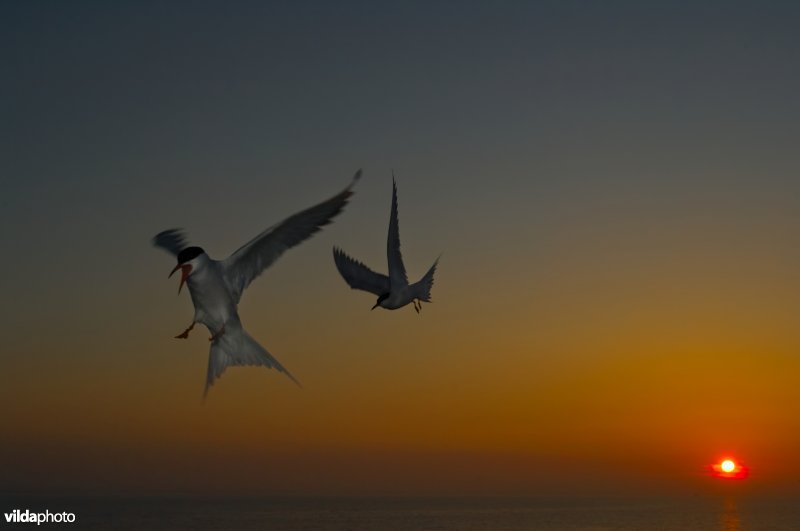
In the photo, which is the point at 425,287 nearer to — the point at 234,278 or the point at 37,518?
the point at 234,278

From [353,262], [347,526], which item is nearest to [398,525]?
[347,526]

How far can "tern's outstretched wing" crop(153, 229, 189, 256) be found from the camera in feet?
53.5

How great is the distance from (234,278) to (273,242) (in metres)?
0.75

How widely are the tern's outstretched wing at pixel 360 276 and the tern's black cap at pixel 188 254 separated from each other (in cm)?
1440

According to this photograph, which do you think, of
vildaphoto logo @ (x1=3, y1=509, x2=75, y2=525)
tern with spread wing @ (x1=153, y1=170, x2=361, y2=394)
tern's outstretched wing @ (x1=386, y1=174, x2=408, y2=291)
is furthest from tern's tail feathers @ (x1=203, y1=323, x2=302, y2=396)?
vildaphoto logo @ (x1=3, y1=509, x2=75, y2=525)

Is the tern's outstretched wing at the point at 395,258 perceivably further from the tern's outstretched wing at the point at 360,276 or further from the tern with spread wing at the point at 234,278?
the tern with spread wing at the point at 234,278

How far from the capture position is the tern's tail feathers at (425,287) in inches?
1022

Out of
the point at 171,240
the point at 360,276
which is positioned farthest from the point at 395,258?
the point at 171,240

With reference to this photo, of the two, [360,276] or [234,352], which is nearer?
[234,352]

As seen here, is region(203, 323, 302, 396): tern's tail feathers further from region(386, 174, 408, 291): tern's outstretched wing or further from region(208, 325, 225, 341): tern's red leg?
region(386, 174, 408, 291): tern's outstretched wing

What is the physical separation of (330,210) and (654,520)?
11972 cm

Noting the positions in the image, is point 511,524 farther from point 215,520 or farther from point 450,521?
point 215,520

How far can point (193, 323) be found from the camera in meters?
14.9

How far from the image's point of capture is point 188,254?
14.8 metres
